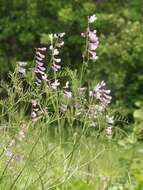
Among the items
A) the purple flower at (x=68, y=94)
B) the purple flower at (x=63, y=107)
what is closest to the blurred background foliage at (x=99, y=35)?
the purple flower at (x=63, y=107)

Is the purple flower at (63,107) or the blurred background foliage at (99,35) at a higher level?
the purple flower at (63,107)

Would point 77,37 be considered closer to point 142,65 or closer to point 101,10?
point 101,10

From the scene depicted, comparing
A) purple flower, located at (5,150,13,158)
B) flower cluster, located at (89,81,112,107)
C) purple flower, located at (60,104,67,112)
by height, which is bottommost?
purple flower, located at (5,150,13,158)

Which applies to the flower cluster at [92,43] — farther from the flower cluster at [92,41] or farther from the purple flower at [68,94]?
the purple flower at [68,94]

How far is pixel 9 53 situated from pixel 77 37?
1882 millimetres

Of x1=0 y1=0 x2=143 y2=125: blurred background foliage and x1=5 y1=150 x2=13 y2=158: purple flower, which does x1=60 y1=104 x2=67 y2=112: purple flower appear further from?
x1=0 y1=0 x2=143 y2=125: blurred background foliage

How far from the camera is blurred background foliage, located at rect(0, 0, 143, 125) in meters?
12.8

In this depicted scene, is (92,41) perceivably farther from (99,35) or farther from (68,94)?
(99,35)

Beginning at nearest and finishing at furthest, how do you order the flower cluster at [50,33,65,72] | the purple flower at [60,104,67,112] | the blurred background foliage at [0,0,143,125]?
the flower cluster at [50,33,65,72], the purple flower at [60,104,67,112], the blurred background foliage at [0,0,143,125]

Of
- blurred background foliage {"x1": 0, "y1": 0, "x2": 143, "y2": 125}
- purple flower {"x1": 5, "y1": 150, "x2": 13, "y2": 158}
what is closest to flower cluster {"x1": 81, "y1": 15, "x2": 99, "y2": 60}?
purple flower {"x1": 5, "y1": 150, "x2": 13, "y2": 158}

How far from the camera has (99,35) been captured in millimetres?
14086

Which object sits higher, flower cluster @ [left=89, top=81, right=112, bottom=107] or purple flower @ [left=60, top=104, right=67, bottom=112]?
flower cluster @ [left=89, top=81, right=112, bottom=107]

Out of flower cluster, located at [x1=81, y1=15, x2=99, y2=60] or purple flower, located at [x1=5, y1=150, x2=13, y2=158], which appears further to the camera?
purple flower, located at [x1=5, y1=150, x2=13, y2=158]

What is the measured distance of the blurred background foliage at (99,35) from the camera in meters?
12.8
